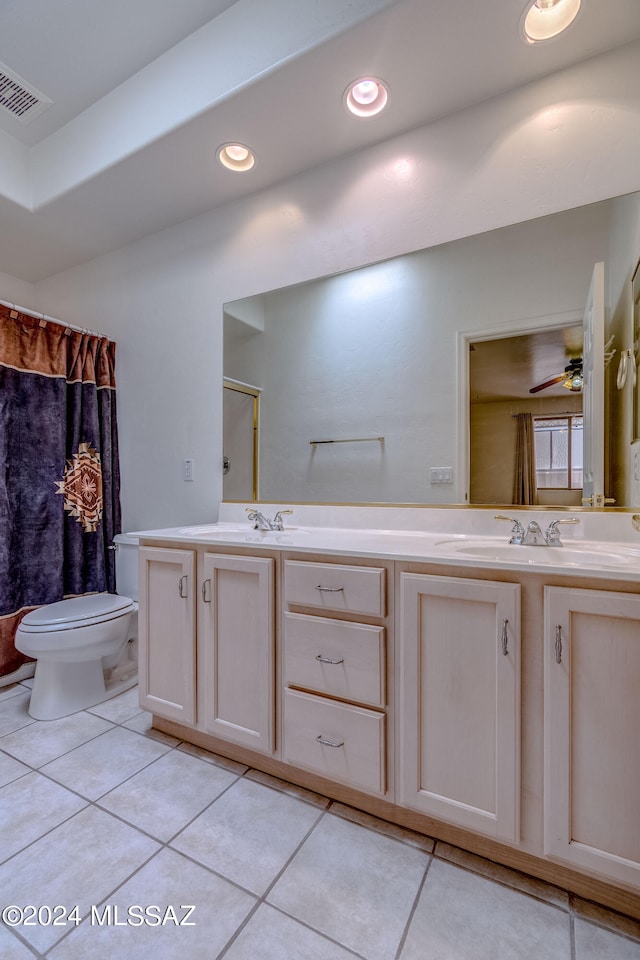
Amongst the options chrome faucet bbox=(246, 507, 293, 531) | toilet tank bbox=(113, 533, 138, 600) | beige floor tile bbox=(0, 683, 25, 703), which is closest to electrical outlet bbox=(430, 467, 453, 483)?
chrome faucet bbox=(246, 507, 293, 531)

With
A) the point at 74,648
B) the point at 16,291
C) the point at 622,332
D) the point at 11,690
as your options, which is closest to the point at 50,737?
the point at 74,648

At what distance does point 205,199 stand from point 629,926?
2.89 meters

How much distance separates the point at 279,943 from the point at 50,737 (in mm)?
1211

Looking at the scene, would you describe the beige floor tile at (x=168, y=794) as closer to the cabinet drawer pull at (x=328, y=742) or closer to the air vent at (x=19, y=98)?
the cabinet drawer pull at (x=328, y=742)

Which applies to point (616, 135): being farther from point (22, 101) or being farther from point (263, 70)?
point (22, 101)

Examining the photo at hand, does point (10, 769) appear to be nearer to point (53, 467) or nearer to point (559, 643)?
point (53, 467)

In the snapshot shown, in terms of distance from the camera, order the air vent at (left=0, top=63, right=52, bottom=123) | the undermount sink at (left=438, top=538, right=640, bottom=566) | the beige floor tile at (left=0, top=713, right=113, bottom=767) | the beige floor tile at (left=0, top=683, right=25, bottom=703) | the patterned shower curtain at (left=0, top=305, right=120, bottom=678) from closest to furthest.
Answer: the undermount sink at (left=438, top=538, right=640, bottom=566)
the beige floor tile at (left=0, top=713, right=113, bottom=767)
the air vent at (left=0, top=63, right=52, bottom=123)
the beige floor tile at (left=0, top=683, right=25, bottom=703)
the patterned shower curtain at (left=0, top=305, right=120, bottom=678)

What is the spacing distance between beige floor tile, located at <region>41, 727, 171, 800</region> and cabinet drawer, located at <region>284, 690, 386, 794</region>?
583 millimetres

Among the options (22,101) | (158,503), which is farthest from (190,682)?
(22,101)

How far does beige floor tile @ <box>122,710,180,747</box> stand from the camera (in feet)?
5.41

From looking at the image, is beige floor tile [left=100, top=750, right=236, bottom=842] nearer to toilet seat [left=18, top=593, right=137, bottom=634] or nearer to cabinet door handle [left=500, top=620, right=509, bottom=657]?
toilet seat [left=18, top=593, right=137, bottom=634]

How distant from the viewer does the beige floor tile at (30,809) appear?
1.18 m

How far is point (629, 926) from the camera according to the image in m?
0.96

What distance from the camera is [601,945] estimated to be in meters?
0.92
